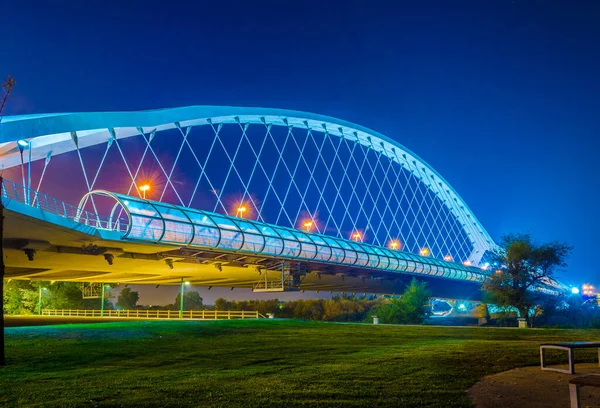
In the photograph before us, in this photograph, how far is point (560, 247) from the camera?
46375mm

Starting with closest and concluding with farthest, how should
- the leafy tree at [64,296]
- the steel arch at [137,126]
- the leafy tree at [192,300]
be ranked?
the steel arch at [137,126]
the leafy tree at [64,296]
the leafy tree at [192,300]

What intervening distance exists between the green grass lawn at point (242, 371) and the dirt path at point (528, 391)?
1.11 ft

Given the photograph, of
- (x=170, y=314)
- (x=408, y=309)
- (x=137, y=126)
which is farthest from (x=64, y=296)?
(x=408, y=309)

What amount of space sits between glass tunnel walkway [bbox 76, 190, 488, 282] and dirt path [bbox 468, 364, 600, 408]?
25.6 metres

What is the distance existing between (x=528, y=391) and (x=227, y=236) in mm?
30610

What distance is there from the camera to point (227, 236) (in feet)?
127

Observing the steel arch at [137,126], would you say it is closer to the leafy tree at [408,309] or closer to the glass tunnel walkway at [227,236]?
the glass tunnel walkway at [227,236]

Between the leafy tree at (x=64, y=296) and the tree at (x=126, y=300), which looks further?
the tree at (x=126, y=300)

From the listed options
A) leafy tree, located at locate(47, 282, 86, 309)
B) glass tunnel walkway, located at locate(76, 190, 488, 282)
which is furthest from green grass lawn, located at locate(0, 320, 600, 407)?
leafy tree, located at locate(47, 282, 86, 309)

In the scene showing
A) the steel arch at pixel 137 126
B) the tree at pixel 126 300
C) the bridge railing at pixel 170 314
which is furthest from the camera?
the tree at pixel 126 300

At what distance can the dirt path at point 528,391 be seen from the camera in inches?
334

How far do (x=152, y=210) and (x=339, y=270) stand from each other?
23.9 meters

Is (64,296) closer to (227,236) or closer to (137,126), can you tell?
(137,126)

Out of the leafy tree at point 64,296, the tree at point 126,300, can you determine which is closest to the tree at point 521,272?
the leafy tree at point 64,296
